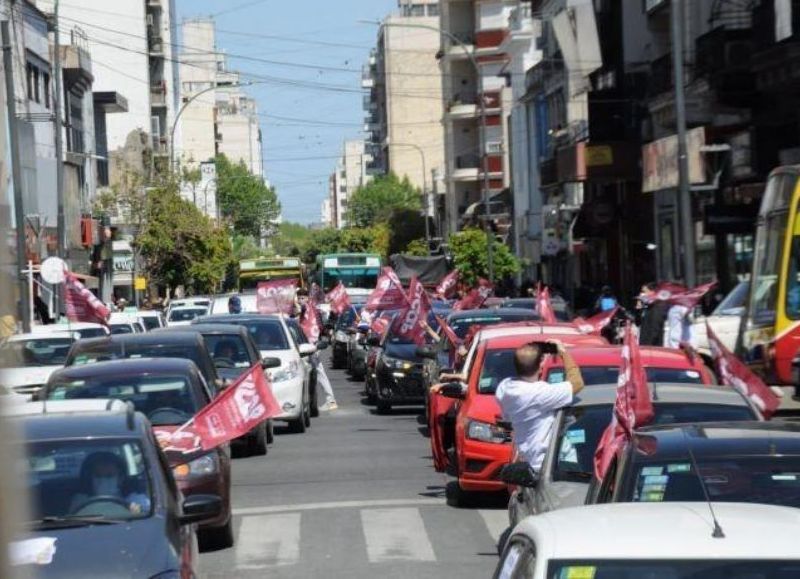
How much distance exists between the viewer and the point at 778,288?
20109 mm

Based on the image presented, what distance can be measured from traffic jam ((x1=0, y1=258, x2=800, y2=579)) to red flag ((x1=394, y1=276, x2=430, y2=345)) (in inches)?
187

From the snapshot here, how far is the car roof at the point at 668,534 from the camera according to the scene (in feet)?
14.9

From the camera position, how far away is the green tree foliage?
16250 centimetres

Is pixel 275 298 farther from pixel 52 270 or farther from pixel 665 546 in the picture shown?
pixel 665 546

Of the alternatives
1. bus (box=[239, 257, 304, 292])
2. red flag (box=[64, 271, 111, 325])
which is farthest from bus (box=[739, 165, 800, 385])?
bus (box=[239, 257, 304, 292])

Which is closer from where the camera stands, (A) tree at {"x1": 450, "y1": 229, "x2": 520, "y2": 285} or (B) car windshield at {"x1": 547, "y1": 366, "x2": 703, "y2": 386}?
(B) car windshield at {"x1": 547, "y1": 366, "x2": 703, "y2": 386}

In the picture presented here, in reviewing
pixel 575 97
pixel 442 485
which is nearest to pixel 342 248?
pixel 575 97

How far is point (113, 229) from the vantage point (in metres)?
70.1

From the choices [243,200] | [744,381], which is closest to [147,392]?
[744,381]

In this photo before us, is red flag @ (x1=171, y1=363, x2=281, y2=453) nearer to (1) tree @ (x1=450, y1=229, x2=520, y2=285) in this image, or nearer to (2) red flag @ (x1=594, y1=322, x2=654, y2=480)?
(2) red flag @ (x1=594, y1=322, x2=654, y2=480)

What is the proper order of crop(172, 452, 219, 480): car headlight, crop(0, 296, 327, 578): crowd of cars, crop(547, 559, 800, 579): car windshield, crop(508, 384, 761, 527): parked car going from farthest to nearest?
crop(172, 452, 219, 480): car headlight < crop(508, 384, 761, 527): parked car < crop(0, 296, 327, 578): crowd of cars < crop(547, 559, 800, 579): car windshield

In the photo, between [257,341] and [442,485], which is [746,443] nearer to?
[442,485]

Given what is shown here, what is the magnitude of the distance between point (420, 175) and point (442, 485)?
123m

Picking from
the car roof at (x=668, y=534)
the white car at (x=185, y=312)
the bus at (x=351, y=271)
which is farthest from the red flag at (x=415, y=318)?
the bus at (x=351, y=271)
